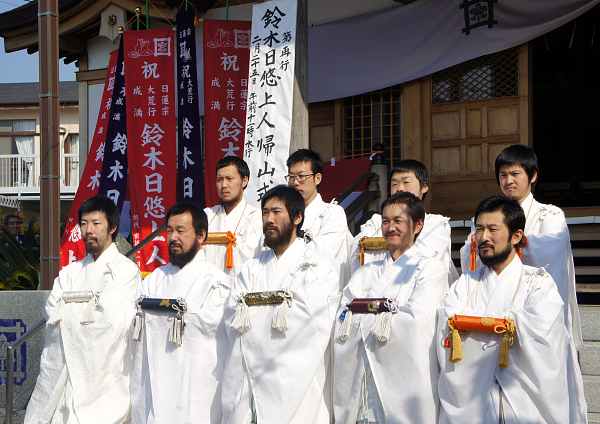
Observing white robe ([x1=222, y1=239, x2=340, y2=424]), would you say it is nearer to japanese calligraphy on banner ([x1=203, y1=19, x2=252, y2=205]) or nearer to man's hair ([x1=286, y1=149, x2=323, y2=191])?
man's hair ([x1=286, y1=149, x2=323, y2=191])

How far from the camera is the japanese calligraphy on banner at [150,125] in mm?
8398

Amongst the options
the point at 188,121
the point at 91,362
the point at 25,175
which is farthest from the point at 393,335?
the point at 25,175

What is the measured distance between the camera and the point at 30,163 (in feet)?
70.6

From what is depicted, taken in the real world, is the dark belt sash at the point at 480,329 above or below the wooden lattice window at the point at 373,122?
below

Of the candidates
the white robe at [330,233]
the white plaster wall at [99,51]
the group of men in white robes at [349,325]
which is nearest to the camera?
the group of men in white robes at [349,325]

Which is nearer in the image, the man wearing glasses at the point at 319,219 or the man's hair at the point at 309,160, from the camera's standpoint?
the man wearing glasses at the point at 319,219

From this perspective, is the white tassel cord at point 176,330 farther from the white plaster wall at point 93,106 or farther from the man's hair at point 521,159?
the white plaster wall at point 93,106

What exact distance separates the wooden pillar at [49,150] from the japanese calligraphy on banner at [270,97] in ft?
6.33

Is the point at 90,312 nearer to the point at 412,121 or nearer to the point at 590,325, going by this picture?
the point at 590,325

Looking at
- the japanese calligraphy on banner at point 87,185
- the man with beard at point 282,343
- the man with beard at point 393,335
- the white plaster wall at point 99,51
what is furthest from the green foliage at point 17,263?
the man with beard at point 393,335

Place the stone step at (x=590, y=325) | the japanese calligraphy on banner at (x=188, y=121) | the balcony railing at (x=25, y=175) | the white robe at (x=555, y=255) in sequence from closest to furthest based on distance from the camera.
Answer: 1. the white robe at (x=555, y=255)
2. the stone step at (x=590, y=325)
3. the japanese calligraphy on banner at (x=188, y=121)
4. the balcony railing at (x=25, y=175)

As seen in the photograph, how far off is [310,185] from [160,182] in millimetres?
3575

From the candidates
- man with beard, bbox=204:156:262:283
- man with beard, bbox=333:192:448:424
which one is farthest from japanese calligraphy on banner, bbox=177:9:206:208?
man with beard, bbox=333:192:448:424

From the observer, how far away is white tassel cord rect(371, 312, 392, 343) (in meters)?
3.92
